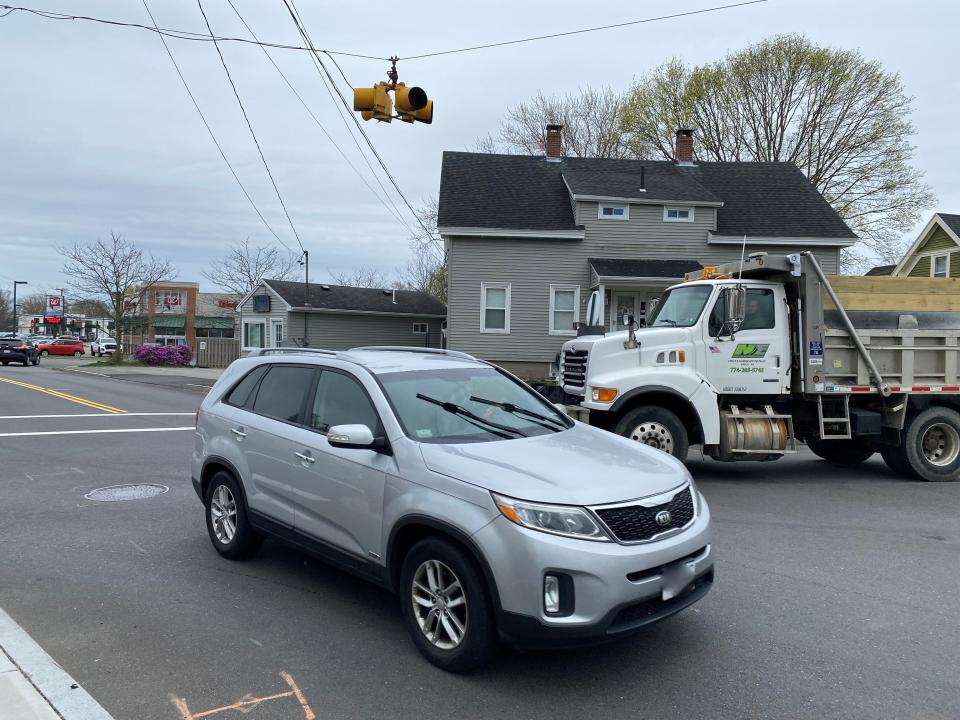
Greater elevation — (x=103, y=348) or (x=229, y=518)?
(x=229, y=518)

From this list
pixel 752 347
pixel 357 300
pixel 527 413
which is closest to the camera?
pixel 527 413

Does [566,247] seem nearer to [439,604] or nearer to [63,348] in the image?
[439,604]

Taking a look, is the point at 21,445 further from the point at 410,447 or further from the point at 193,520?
the point at 410,447

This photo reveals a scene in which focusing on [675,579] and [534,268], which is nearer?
[675,579]

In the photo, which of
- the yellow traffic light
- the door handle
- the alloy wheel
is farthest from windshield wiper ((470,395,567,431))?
the yellow traffic light

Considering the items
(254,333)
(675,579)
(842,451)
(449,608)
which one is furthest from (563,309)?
(254,333)

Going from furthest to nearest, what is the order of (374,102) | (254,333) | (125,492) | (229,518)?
(254,333), (374,102), (125,492), (229,518)

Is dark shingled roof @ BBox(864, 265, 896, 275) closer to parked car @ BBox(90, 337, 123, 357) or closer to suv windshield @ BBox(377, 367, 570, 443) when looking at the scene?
suv windshield @ BBox(377, 367, 570, 443)

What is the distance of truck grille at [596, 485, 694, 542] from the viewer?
363 cm

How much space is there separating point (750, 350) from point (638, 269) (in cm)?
1273

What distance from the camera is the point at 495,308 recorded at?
22.3 meters

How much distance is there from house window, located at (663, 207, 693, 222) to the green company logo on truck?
14.5m

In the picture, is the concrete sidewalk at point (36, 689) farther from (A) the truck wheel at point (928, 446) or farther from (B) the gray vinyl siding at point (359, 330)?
(B) the gray vinyl siding at point (359, 330)

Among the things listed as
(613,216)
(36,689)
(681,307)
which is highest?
(613,216)
